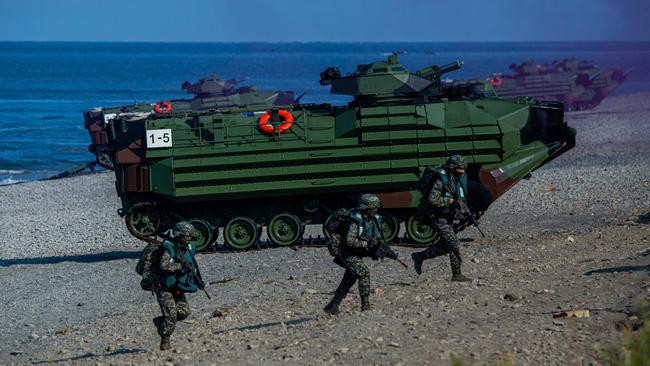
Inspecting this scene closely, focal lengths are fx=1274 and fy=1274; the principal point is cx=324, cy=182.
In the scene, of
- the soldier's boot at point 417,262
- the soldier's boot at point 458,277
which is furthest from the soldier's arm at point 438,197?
the soldier's boot at point 458,277

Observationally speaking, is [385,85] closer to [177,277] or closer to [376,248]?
[376,248]

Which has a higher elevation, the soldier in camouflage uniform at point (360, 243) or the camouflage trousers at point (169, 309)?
the soldier in camouflage uniform at point (360, 243)

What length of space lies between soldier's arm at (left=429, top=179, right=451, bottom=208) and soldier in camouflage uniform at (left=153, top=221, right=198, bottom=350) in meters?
4.58

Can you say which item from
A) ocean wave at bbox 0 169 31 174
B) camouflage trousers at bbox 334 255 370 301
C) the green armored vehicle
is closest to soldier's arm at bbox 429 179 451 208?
camouflage trousers at bbox 334 255 370 301

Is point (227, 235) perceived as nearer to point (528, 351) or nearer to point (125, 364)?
point (125, 364)

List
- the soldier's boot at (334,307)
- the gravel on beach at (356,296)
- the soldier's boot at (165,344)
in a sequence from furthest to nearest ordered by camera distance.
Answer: the soldier's boot at (334,307), the soldier's boot at (165,344), the gravel on beach at (356,296)

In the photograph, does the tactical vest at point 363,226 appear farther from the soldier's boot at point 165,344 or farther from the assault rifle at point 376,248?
the soldier's boot at point 165,344

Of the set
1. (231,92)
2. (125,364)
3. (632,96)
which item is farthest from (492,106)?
(632,96)

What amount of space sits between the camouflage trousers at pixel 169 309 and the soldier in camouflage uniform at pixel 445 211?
437 cm

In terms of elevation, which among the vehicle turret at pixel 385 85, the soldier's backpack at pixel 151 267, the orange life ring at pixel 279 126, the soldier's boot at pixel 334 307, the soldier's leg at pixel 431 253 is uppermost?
the vehicle turret at pixel 385 85

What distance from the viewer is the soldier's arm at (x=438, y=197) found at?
19062 millimetres

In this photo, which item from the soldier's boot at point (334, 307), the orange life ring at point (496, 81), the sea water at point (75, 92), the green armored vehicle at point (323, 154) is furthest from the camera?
the orange life ring at point (496, 81)

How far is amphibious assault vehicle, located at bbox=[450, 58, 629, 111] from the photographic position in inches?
2594

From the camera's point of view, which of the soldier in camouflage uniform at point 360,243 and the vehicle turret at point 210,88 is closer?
the soldier in camouflage uniform at point 360,243
